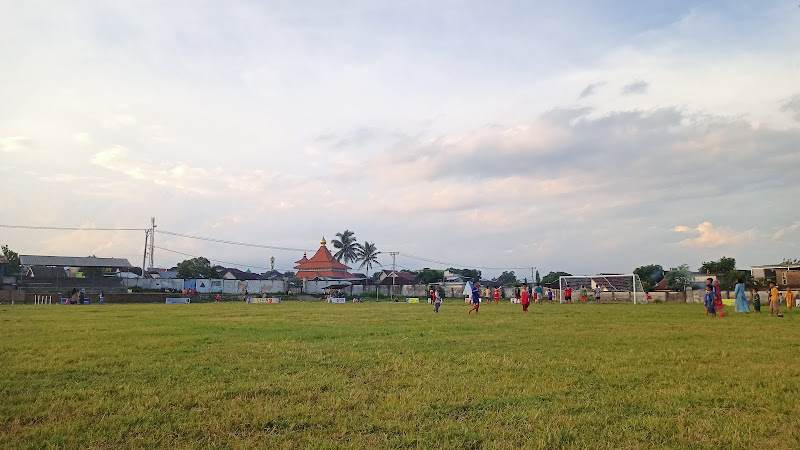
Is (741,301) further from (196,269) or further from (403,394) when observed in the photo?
(196,269)

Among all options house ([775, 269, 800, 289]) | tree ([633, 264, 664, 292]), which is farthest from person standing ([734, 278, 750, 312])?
tree ([633, 264, 664, 292])

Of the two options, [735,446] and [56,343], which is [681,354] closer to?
[735,446]

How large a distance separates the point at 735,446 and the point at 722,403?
5.47 feet

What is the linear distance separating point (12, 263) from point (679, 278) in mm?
84745

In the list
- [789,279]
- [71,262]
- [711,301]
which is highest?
[71,262]

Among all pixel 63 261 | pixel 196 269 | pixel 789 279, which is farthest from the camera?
pixel 196 269

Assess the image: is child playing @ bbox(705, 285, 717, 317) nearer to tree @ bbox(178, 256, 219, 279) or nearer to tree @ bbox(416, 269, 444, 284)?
tree @ bbox(416, 269, 444, 284)

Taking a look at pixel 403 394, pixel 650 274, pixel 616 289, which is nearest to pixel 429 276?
pixel 650 274

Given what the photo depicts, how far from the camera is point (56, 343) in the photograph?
492 inches

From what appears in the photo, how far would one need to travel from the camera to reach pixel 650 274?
70062 mm

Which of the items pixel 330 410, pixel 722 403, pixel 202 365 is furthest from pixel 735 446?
pixel 202 365

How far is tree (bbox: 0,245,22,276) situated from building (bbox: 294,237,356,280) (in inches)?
1582

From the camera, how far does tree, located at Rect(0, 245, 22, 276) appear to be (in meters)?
69.3

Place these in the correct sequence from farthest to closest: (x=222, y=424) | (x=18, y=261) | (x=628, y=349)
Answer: (x=18, y=261)
(x=628, y=349)
(x=222, y=424)
